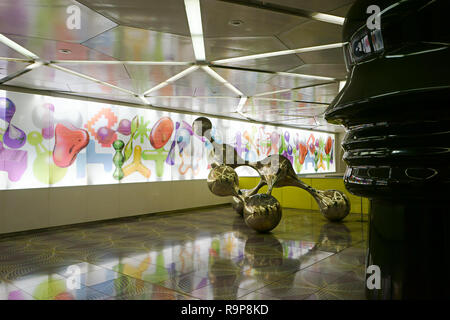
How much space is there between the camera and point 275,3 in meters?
3.71

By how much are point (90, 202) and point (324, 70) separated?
6.73m

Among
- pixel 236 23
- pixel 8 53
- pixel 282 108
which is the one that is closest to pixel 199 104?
pixel 282 108

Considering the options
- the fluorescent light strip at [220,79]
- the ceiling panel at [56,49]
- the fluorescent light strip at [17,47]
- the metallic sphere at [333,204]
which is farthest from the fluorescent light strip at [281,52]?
the metallic sphere at [333,204]

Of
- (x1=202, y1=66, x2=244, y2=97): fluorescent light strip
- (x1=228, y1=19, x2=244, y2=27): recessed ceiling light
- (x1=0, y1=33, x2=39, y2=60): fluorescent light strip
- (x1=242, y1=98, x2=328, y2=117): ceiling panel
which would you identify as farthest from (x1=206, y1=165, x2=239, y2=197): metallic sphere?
(x1=0, y1=33, x2=39, y2=60): fluorescent light strip

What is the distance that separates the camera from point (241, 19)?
161 inches

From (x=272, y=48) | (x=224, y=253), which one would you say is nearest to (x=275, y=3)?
(x=272, y=48)

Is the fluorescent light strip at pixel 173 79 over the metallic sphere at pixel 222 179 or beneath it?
over

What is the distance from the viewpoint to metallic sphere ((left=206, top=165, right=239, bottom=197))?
6678mm

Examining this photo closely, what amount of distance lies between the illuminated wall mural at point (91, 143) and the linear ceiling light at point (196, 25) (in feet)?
10.6

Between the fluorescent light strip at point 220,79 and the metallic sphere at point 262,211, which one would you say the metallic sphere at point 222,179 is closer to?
the metallic sphere at point 262,211

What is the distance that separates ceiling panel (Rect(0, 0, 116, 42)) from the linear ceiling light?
1.03m

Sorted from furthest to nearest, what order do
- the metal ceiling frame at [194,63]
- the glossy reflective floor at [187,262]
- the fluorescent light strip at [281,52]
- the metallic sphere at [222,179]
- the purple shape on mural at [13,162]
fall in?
the purple shape on mural at [13,162] < the metallic sphere at [222,179] < the fluorescent light strip at [281,52] < the metal ceiling frame at [194,63] < the glossy reflective floor at [187,262]

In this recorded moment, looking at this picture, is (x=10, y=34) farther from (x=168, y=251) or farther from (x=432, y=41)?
(x=432, y=41)

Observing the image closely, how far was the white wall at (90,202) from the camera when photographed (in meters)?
7.43
